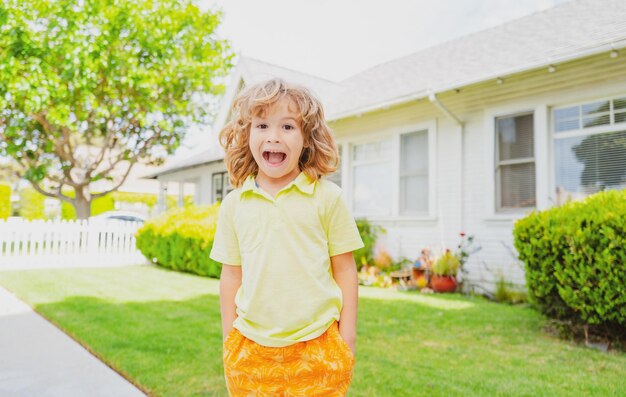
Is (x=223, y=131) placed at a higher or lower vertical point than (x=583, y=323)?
higher

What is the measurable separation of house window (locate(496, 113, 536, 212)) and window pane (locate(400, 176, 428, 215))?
152 cm

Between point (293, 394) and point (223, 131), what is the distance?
99 centimetres

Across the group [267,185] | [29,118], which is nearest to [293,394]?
[267,185]

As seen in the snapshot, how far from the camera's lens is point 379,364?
3576 mm

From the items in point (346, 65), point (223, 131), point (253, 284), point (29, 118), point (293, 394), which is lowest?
point (293, 394)

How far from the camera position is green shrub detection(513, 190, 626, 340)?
12.8 ft

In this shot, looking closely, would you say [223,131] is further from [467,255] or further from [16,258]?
[16,258]

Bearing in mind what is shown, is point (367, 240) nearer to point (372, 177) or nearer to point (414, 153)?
point (372, 177)

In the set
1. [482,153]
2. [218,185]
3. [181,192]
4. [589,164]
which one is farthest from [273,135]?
[181,192]

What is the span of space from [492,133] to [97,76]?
42.4 ft

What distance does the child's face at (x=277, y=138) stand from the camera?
158cm

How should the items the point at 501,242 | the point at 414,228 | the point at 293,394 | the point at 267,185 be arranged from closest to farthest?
1. the point at 293,394
2. the point at 267,185
3. the point at 501,242
4. the point at 414,228

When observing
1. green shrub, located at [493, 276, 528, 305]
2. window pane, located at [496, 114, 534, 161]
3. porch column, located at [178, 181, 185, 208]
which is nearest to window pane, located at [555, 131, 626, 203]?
window pane, located at [496, 114, 534, 161]

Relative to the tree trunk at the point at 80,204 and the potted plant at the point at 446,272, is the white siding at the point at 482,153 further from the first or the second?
the tree trunk at the point at 80,204
